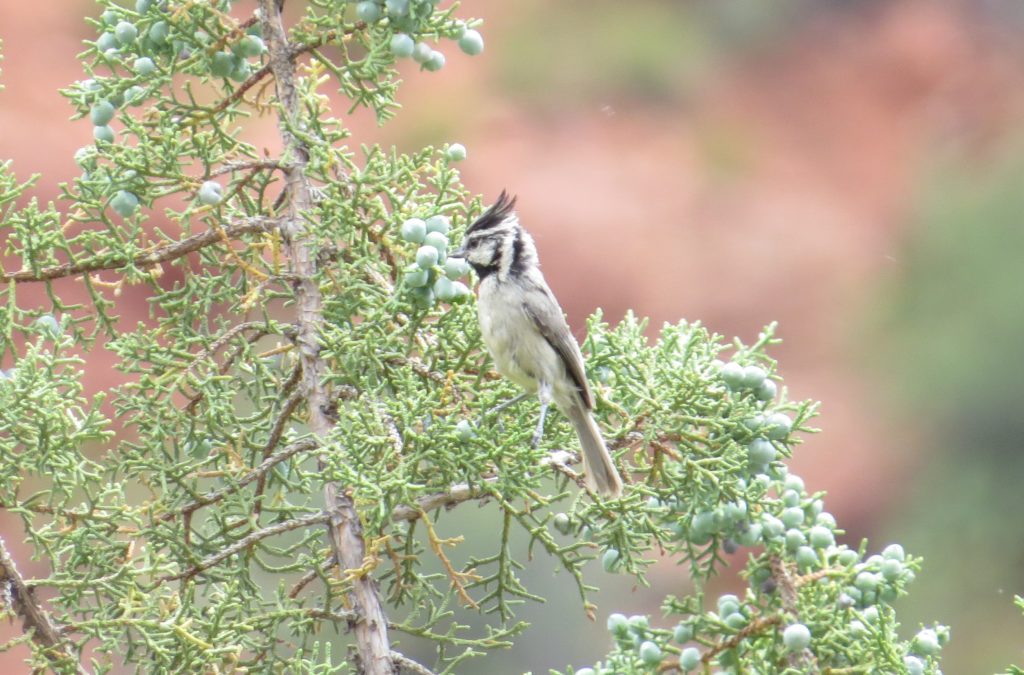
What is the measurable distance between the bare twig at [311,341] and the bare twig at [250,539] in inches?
1.9

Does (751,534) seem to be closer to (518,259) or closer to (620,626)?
(620,626)

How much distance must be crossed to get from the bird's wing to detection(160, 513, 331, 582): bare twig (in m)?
0.66

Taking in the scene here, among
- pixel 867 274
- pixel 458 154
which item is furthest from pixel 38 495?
pixel 867 274

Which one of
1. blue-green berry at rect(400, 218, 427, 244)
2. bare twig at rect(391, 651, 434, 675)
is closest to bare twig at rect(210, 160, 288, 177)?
blue-green berry at rect(400, 218, 427, 244)

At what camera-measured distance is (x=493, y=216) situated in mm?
3016

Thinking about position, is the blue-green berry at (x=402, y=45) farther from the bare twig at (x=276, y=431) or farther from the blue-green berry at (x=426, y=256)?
the bare twig at (x=276, y=431)

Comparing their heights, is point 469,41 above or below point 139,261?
above

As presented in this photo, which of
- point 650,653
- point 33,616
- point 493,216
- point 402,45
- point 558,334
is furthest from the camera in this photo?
point 558,334

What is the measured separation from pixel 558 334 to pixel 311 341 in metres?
0.74

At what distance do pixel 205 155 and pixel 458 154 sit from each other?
0.54 metres

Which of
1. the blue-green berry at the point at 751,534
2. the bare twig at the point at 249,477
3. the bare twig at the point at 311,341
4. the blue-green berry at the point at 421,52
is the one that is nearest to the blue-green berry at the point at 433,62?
the blue-green berry at the point at 421,52

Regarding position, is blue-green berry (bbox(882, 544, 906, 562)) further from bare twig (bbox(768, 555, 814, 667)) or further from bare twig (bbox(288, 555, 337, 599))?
bare twig (bbox(288, 555, 337, 599))

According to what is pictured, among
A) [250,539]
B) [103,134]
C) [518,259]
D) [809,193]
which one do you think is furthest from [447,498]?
[809,193]

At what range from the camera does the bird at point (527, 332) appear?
→ 284 centimetres
